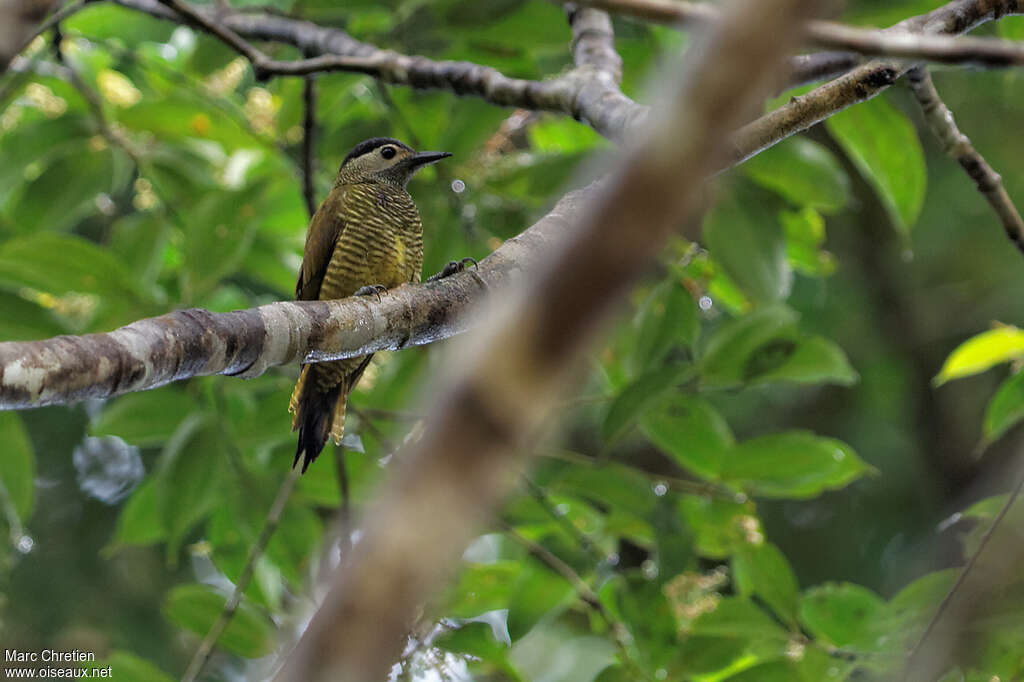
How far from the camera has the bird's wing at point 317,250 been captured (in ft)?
11.4

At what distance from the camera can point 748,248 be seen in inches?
127

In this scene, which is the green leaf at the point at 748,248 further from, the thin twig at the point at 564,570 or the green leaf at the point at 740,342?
the thin twig at the point at 564,570

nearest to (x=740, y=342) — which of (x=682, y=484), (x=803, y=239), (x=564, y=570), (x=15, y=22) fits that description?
(x=682, y=484)

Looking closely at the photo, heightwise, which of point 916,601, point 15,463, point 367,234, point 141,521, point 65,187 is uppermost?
point 65,187

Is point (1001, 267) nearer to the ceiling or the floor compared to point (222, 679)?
nearer to the ceiling

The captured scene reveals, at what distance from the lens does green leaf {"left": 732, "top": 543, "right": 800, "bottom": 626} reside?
9.73 feet

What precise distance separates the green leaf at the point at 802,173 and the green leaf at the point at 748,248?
14 cm

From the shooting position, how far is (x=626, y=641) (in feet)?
10.4

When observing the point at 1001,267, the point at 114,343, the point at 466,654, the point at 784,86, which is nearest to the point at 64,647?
the point at 466,654

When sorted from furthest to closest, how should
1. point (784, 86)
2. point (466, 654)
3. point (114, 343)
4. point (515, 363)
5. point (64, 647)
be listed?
point (64, 647)
point (466, 654)
point (784, 86)
point (114, 343)
point (515, 363)

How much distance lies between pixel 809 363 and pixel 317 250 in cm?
165

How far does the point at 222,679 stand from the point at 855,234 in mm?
4350

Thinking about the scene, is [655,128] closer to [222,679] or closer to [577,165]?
[577,165]

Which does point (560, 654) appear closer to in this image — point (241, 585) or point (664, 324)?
point (241, 585)
